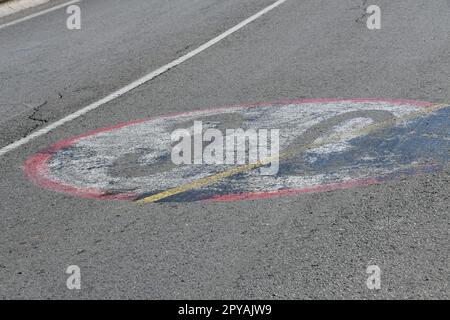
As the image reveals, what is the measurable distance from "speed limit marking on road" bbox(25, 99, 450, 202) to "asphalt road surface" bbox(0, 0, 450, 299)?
19cm

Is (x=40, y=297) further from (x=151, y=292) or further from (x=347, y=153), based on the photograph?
(x=347, y=153)

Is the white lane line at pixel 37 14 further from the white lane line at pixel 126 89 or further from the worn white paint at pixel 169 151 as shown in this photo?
the worn white paint at pixel 169 151

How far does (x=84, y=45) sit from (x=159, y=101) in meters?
3.69

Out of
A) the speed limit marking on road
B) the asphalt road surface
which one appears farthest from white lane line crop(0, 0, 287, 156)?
the speed limit marking on road

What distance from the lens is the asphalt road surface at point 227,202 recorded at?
539cm

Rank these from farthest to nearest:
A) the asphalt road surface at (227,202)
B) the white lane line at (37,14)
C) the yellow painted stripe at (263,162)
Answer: the white lane line at (37,14), the yellow painted stripe at (263,162), the asphalt road surface at (227,202)

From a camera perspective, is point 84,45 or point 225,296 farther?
point 84,45

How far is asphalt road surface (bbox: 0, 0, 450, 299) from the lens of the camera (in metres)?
5.39

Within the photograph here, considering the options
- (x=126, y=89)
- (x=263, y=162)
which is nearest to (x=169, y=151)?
(x=263, y=162)

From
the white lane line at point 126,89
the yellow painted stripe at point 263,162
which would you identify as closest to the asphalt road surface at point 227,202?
the white lane line at point 126,89

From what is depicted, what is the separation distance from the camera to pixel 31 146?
8516 mm

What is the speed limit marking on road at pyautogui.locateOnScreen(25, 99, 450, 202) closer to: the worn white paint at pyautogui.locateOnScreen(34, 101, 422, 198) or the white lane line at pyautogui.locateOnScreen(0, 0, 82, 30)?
the worn white paint at pyautogui.locateOnScreen(34, 101, 422, 198)

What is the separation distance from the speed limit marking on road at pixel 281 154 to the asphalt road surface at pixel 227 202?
0.19m

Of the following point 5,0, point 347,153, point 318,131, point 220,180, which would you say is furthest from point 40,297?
point 5,0
